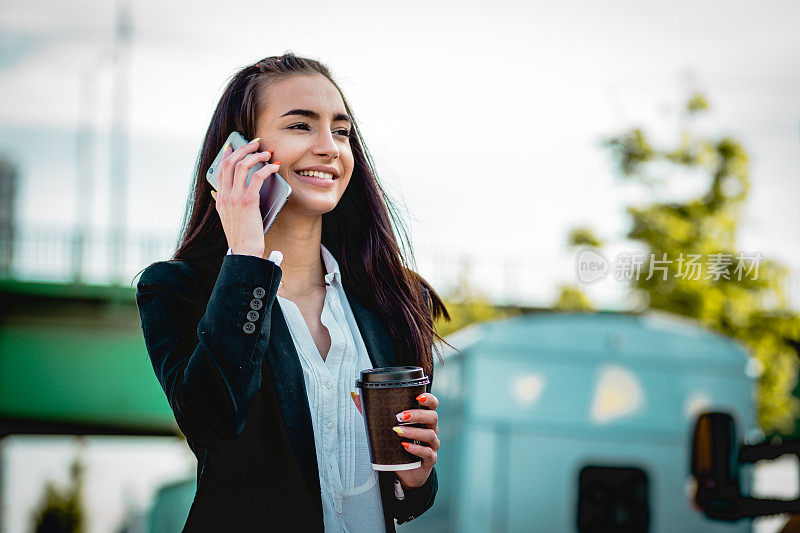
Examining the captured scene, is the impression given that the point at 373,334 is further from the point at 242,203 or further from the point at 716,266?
the point at 716,266

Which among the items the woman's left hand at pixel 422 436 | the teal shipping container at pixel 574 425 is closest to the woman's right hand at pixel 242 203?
the woman's left hand at pixel 422 436

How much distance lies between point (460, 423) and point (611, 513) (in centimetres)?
143

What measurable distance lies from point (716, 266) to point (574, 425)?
828 centimetres

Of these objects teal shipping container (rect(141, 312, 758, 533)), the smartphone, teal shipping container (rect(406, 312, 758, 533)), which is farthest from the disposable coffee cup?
teal shipping container (rect(141, 312, 758, 533))

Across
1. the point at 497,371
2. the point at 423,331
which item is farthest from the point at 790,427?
the point at 423,331

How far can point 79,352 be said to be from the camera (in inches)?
800

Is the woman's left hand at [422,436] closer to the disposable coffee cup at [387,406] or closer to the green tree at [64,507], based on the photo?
the disposable coffee cup at [387,406]

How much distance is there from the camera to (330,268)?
2207 mm

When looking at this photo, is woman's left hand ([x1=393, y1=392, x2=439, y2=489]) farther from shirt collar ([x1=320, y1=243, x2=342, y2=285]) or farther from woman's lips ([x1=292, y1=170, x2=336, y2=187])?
woman's lips ([x1=292, y1=170, x2=336, y2=187])

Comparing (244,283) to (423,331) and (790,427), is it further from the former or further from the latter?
(790,427)

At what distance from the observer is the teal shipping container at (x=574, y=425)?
25.2ft

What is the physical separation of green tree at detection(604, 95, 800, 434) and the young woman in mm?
13269

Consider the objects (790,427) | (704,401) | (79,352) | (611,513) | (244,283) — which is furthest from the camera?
(79,352)

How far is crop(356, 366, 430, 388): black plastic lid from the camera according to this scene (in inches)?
72.6
